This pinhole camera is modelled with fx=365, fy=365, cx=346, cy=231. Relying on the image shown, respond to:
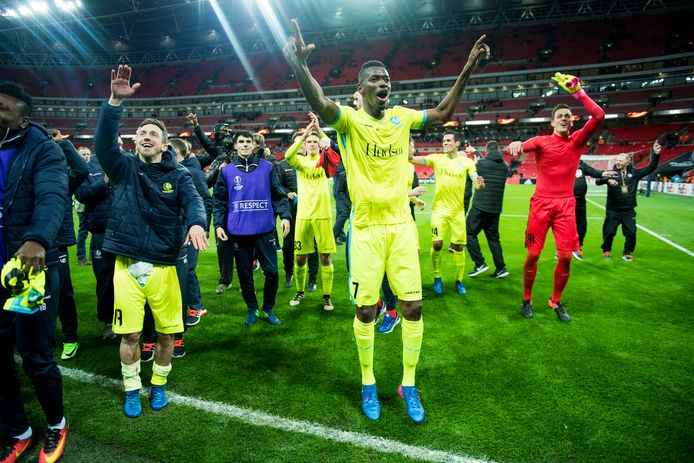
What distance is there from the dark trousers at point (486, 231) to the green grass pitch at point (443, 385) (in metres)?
1.21

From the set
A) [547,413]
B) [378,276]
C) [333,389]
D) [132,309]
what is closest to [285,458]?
[333,389]

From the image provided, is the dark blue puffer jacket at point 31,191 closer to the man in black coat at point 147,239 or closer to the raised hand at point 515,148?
the man in black coat at point 147,239

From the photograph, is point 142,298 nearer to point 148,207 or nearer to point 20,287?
point 148,207

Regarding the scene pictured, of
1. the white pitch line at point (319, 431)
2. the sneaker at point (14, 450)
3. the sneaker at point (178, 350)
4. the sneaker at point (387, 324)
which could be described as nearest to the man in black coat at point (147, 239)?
the white pitch line at point (319, 431)

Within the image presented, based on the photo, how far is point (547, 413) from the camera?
287 centimetres

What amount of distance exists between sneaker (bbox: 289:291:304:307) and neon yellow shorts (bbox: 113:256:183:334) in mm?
2504

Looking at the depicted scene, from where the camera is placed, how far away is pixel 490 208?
6613 mm

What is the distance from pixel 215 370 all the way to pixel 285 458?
1.46 metres

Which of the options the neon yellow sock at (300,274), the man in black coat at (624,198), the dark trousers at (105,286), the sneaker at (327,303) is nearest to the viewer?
the dark trousers at (105,286)

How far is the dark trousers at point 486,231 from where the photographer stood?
6.77 m

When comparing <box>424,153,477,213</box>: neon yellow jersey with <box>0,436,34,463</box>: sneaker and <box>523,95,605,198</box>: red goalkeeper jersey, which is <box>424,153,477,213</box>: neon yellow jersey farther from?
<box>0,436,34,463</box>: sneaker

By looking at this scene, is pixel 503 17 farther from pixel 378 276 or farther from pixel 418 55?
pixel 378 276

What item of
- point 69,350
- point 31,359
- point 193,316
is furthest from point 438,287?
point 31,359

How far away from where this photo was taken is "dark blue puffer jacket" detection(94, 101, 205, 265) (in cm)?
280
